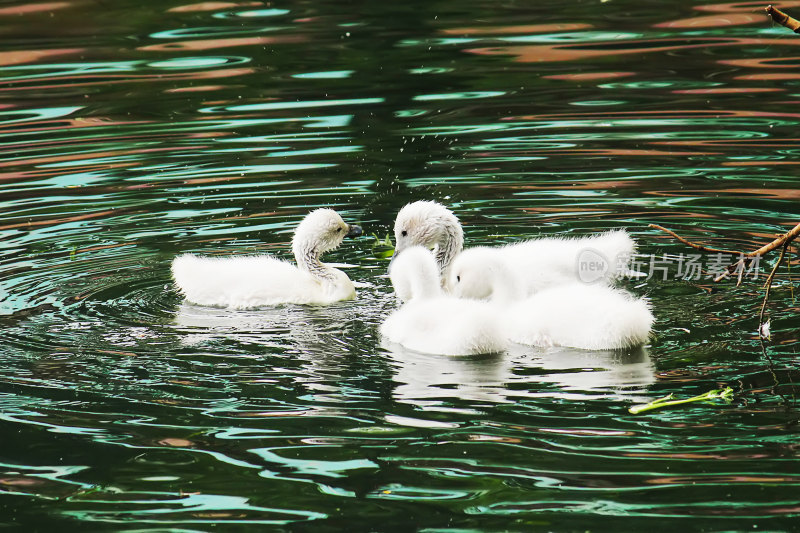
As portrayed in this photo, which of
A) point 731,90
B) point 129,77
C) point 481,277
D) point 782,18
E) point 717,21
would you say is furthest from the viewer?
point 717,21

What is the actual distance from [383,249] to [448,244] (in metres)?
0.74

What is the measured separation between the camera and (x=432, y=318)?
6.52 m

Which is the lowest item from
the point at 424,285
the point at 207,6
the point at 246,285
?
the point at 246,285

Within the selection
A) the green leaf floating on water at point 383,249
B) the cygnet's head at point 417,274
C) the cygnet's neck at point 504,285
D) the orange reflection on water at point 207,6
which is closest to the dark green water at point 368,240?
the orange reflection on water at point 207,6

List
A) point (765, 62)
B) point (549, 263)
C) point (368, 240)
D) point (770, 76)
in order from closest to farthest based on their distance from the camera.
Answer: point (549, 263)
point (368, 240)
point (770, 76)
point (765, 62)

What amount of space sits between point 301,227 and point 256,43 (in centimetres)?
619

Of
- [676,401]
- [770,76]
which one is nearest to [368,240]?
[676,401]

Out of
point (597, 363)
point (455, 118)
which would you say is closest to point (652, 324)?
point (597, 363)

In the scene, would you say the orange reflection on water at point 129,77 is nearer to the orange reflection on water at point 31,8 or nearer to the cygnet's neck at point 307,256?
the orange reflection on water at point 31,8

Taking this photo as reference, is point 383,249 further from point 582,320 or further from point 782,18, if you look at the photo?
point 782,18

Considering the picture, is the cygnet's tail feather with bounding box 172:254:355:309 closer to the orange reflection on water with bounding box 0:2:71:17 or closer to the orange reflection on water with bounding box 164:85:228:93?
the orange reflection on water with bounding box 164:85:228:93

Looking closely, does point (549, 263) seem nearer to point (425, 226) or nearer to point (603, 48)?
point (425, 226)

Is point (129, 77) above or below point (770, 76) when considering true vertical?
above

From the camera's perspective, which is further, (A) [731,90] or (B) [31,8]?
(B) [31,8]
